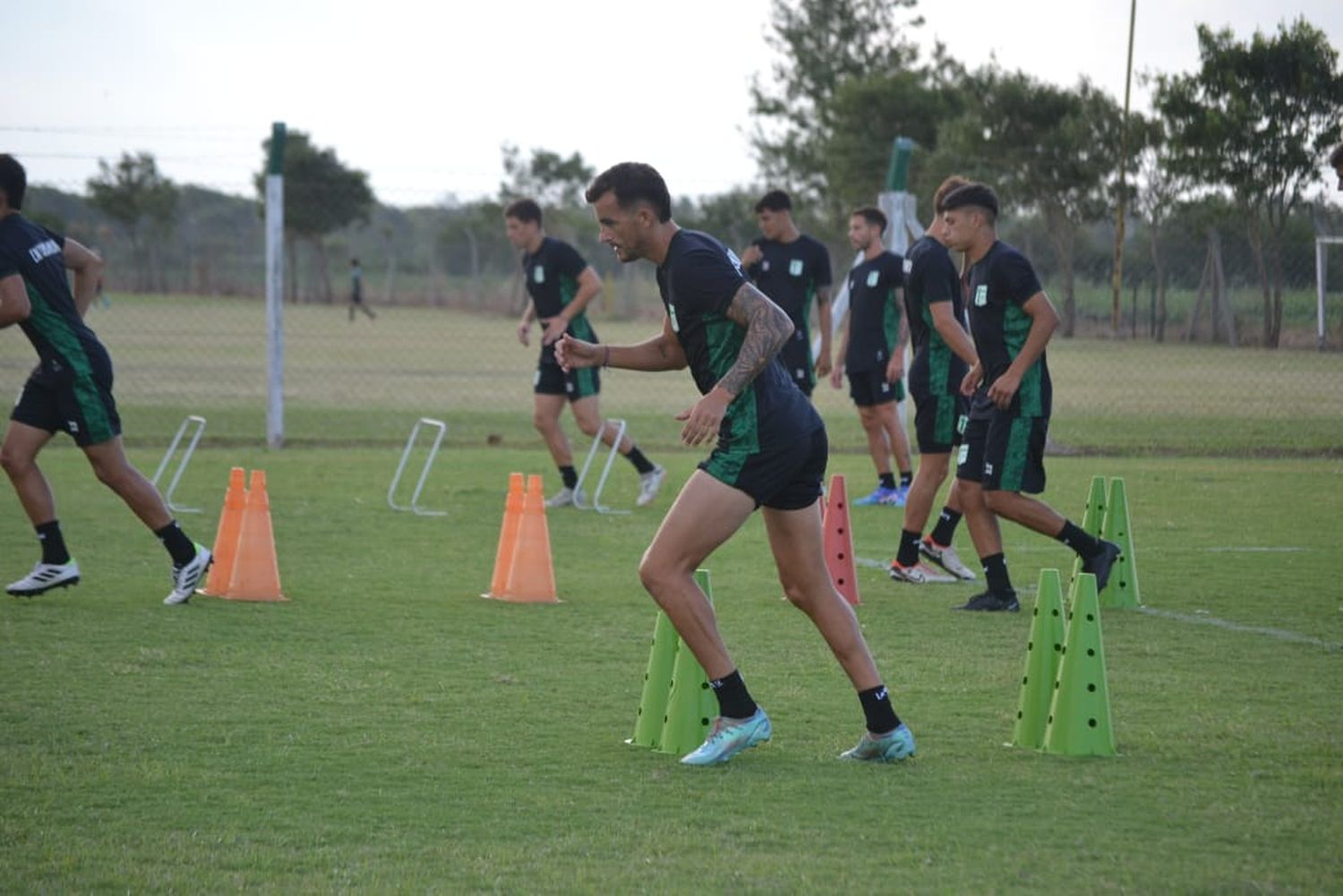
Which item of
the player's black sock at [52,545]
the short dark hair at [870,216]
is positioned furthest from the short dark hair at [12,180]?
the short dark hair at [870,216]

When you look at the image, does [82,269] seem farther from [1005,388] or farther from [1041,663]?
[1041,663]

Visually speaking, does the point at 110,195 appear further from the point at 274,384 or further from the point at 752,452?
the point at 752,452

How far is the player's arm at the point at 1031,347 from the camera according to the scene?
8.17m

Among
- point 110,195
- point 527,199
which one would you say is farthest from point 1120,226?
point 110,195

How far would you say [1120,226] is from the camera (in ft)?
63.3

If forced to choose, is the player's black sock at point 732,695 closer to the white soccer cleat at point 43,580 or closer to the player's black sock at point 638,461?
the white soccer cleat at point 43,580

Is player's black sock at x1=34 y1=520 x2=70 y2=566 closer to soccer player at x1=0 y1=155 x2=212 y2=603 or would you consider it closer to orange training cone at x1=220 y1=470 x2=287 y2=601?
soccer player at x1=0 y1=155 x2=212 y2=603

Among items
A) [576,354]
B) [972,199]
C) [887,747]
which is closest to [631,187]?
[576,354]

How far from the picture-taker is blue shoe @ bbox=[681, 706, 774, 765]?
5.65m

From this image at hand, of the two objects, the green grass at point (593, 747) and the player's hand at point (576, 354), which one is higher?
the player's hand at point (576, 354)

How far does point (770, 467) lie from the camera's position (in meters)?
5.49

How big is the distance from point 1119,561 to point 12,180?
5973 mm

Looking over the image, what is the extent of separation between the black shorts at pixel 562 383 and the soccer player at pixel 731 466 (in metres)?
Result: 7.38

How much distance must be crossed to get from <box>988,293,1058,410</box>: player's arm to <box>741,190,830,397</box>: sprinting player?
4.21 metres
